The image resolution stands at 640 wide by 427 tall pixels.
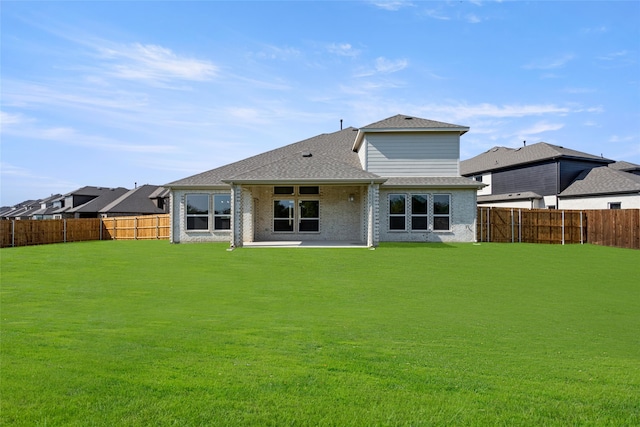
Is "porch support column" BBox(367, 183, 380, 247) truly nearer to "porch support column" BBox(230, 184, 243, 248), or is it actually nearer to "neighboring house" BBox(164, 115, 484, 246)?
"neighboring house" BBox(164, 115, 484, 246)

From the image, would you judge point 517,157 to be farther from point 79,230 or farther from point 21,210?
point 21,210

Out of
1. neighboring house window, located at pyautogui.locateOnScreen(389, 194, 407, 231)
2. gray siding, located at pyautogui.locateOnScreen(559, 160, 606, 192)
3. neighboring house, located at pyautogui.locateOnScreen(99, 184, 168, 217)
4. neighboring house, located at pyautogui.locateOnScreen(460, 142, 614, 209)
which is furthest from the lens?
neighboring house, located at pyautogui.locateOnScreen(99, 184, 168, 217)

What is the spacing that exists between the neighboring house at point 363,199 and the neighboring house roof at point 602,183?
14461 millimetres

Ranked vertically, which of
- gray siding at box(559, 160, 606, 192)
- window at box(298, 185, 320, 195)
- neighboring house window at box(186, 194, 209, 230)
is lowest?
neighboring house window at box(186, 194, 209, 230)

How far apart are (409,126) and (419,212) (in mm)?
4674

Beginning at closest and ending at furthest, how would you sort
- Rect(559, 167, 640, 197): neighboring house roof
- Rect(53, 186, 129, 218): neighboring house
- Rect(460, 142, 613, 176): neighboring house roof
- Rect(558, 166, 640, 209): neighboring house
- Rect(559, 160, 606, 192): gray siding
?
Rect(558, 166, 640, 209): neighboring house < Rect(559, 167, 640, 197): neighboring house roof < Rect(559, 160, 606, 192): gray siding < Rect(460, 142, 613, 176): neighboring house roof < Rect(53, 186, 129, 218): neighboring house

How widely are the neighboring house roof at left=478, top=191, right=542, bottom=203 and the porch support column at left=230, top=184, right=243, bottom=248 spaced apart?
26.1 meters

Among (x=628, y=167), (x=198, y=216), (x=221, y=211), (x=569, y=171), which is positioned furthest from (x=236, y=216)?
(x=628, y=167)

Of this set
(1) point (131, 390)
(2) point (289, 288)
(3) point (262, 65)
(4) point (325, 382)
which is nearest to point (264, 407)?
(4) point (325, 382)

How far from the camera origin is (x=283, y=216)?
75.3 ft

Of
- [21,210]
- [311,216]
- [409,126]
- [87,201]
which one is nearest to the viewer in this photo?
[409,126]

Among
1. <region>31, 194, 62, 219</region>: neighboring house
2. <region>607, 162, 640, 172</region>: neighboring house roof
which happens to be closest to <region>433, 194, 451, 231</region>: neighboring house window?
<region>607, 162, 640, 172</region>: neighboring house roof

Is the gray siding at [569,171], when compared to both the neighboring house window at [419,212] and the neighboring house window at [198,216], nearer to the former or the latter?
the neighboring house window at [419,212]

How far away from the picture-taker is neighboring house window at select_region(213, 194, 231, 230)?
21.8m
